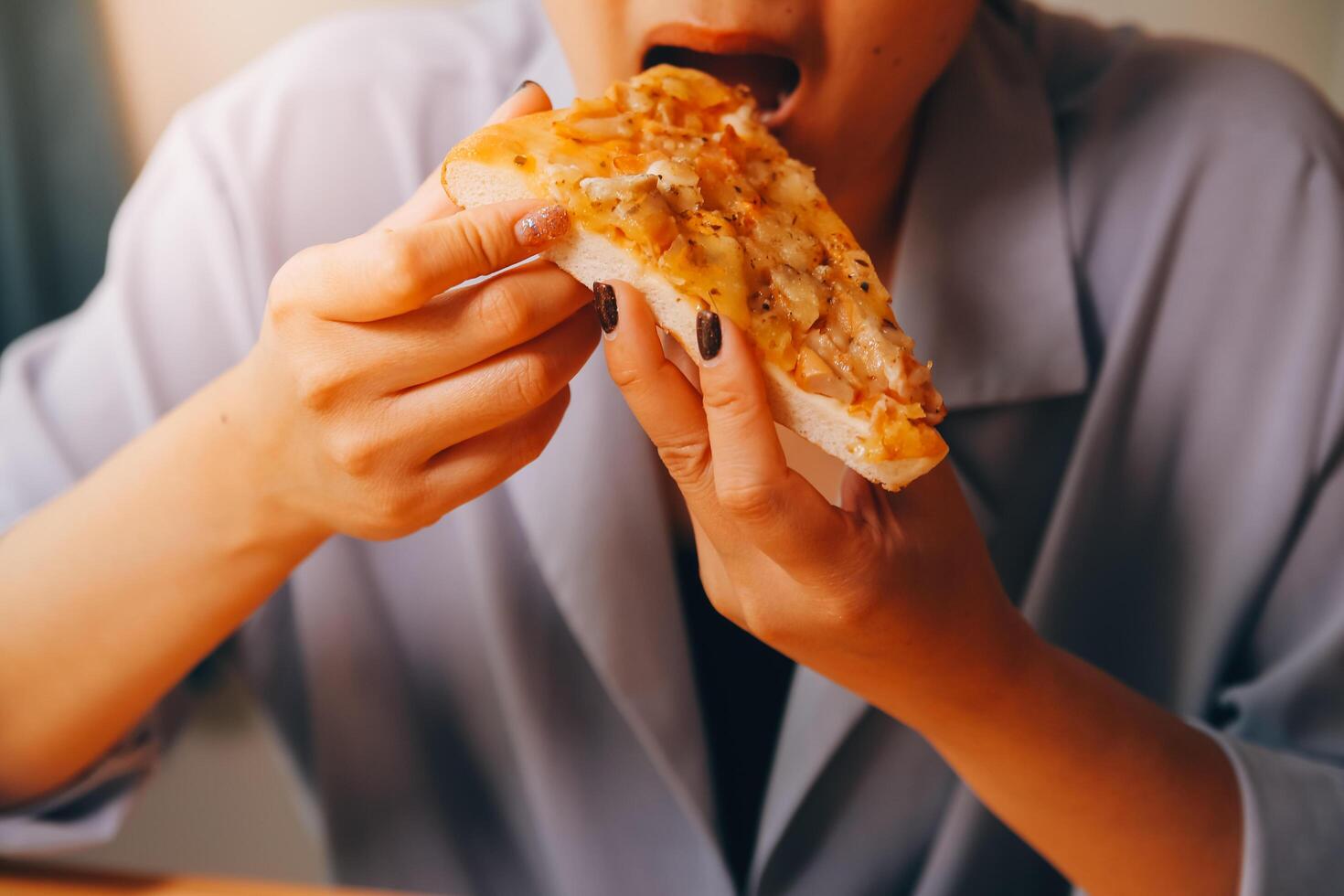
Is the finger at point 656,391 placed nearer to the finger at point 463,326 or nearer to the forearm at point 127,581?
the finger at point 463,326

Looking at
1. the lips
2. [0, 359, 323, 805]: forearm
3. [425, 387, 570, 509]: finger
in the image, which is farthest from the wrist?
the lips

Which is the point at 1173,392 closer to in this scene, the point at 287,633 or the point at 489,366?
the point at 489,366

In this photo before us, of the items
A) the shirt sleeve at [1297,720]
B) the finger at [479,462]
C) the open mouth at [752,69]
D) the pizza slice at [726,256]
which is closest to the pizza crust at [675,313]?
the pizza slice at [726,256]

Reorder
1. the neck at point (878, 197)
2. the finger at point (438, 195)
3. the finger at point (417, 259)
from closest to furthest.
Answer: the finger at point (417, 259), the finger at point (438, 195), the neck at point (878, 197)

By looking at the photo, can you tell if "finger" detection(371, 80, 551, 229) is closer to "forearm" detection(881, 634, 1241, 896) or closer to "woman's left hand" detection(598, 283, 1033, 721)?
"woman's left hand" detection(598, 283, 1033, 721)

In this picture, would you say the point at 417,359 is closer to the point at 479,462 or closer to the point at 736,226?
the point at 479,462

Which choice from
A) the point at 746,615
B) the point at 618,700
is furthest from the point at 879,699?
the point at 618,700
